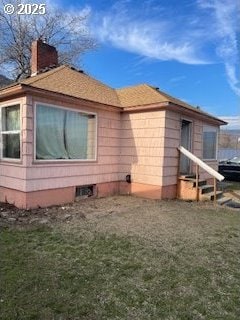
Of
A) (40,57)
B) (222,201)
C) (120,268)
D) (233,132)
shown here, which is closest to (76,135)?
(40,57)

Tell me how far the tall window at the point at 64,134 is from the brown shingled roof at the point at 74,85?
55cm

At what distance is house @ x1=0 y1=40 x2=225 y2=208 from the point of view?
23.9 feet

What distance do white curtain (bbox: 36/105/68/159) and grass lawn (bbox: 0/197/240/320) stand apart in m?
1.77

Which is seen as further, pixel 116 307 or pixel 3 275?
pixel 3 275

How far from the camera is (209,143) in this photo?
11820 millimetres

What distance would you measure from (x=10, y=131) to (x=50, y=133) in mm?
1064

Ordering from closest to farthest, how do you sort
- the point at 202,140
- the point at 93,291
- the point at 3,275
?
the point at 93,291, the point at 3,275, the point at 202,140

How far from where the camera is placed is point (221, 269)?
3.96 m

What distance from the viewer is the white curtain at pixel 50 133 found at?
743 cm

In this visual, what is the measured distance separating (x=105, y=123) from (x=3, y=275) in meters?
6.20

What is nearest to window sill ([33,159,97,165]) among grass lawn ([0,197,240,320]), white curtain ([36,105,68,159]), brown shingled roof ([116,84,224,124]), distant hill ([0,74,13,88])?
white curtain ([36,105,68,159])

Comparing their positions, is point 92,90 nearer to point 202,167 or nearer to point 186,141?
point 186,141

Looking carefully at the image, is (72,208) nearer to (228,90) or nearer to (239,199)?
(239,199)

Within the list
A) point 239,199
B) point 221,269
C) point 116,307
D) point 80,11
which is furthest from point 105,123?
point 80,11
